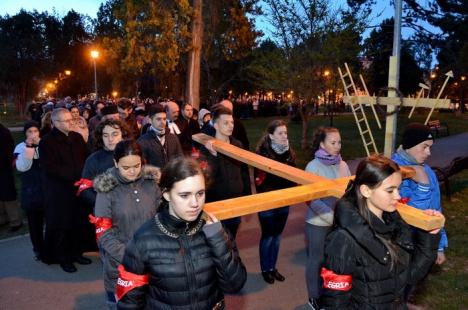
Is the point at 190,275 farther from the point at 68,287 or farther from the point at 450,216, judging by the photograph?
the point at 450,216

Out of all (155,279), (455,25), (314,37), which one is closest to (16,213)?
(155,279)

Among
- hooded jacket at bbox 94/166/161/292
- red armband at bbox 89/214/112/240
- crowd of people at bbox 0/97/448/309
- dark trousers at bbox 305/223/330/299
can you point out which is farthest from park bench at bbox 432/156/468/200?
red armband at bbox 89/214/112/240

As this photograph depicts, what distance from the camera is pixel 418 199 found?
11.8ft

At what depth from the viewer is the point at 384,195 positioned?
2342 mm

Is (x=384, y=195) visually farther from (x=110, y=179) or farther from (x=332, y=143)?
(x=110, y=179)

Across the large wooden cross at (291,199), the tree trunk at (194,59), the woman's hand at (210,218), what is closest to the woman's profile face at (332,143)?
A: the large wooden cross at (291,199)

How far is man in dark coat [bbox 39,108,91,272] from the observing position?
5188 mm

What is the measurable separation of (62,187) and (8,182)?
2176mm

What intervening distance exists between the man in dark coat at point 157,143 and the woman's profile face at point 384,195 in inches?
139

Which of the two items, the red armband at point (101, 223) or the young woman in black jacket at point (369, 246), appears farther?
the red armband at point (101, 223)

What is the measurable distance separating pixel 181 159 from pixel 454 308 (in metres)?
3.64

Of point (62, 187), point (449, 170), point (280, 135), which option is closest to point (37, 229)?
point (62, 187)

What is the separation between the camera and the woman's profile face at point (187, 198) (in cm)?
219

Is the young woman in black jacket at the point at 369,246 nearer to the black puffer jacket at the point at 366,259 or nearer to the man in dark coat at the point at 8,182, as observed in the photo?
Answer: the black puffer jacket at the point at 366,259
